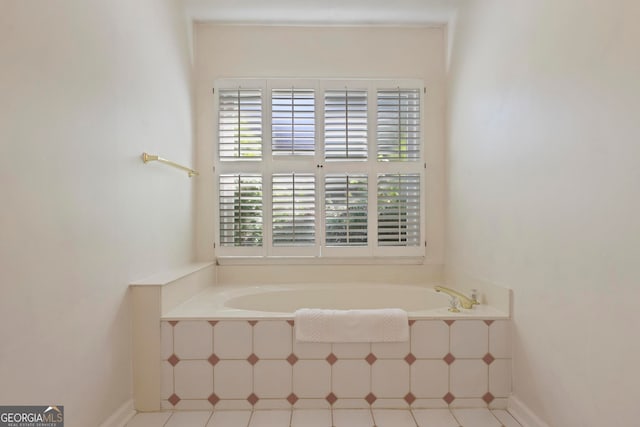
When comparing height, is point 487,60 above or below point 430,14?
below

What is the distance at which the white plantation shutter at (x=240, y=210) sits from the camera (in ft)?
9.40

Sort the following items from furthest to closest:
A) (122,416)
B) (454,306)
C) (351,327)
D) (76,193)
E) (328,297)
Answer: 1. (328,297)
2. (454,306)
3. (351,327)
4. (122,416)
5. (76,193)

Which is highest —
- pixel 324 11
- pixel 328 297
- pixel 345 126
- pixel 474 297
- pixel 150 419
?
pixel 324 11

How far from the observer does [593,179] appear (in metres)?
1.35

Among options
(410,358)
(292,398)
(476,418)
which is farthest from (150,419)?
(476,418)

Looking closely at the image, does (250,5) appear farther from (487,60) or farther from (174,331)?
(174,331)

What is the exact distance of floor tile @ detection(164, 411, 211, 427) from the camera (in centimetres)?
177

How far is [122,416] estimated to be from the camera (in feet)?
5.80

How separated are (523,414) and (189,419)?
157 cm

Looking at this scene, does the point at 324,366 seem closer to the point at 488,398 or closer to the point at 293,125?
the point at 488,398

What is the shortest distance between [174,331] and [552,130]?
1.95m

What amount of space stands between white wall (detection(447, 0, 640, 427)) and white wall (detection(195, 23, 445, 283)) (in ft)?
2.07

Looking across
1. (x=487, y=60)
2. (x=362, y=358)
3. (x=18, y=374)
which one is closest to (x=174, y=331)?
(x=18, y=374)

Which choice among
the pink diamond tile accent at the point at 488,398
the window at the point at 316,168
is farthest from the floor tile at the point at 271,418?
the window at the point at 316,168
